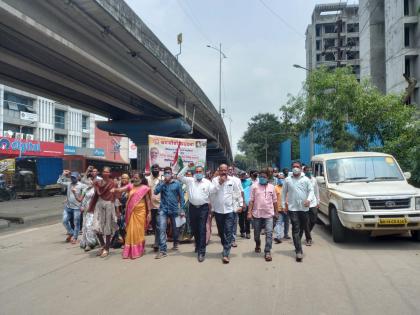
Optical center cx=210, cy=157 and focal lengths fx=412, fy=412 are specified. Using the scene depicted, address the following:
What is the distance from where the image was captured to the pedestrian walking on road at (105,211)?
7.84 m

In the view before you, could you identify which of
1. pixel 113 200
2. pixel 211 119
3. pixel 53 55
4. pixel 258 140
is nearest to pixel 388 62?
pixel 211 119

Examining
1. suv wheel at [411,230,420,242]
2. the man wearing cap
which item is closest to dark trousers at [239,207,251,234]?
suv wheel at [411,230,420,242]

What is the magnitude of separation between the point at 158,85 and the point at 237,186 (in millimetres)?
12122

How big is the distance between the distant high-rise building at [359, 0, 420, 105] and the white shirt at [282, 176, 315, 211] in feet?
100

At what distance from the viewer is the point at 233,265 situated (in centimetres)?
677

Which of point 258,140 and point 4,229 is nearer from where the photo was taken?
point 4,229

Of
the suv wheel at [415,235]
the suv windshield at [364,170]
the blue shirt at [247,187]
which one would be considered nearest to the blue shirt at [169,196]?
the blue shirt at [247,187]

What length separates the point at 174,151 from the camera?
9.92 metres

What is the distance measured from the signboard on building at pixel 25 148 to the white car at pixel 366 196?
3464cm

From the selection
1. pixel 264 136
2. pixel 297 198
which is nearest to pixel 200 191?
pixel 297 198

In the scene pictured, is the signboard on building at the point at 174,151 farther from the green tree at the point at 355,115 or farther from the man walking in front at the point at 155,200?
the green tree at the point at 355,115

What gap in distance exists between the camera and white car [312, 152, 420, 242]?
25.2ft

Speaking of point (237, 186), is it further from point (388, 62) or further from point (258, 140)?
point (258, 140)

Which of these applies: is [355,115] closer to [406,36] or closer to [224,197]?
[224,197]
